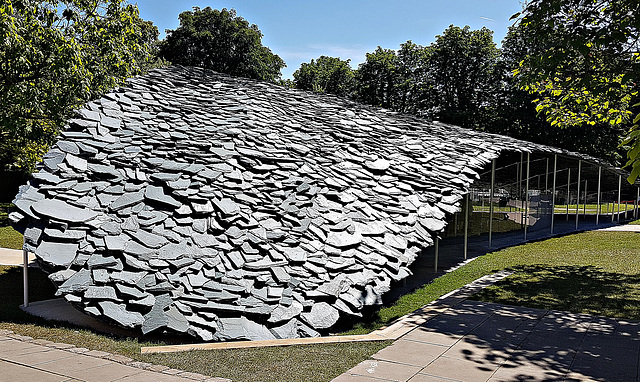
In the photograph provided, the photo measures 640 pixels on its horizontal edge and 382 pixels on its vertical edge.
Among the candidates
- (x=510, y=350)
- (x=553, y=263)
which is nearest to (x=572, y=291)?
(x=553, y=263)

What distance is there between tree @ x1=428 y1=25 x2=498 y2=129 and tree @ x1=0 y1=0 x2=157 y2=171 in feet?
62.7

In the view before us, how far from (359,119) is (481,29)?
19117 mm

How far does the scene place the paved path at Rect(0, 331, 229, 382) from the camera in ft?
14.5

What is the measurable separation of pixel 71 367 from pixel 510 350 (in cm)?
439

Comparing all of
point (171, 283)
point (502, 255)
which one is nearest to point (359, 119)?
point (502, 255)

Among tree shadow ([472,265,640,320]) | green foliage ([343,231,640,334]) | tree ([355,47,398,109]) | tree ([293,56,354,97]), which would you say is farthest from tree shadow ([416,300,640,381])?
tree ([293,56,354,97])

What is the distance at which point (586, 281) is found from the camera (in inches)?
361

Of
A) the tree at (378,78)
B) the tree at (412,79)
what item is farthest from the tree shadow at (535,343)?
the tree at (378,78)

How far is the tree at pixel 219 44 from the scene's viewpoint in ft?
98.9

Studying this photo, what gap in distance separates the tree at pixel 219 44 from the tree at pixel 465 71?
10718 mm

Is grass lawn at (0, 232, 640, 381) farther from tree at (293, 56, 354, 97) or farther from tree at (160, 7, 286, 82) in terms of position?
tree at (293, 56, 354, 97)

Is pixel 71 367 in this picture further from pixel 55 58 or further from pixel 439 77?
pixel 439 77

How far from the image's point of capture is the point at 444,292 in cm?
838

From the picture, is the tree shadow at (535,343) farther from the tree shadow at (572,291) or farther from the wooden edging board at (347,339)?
the tree shadow at (572,291)
